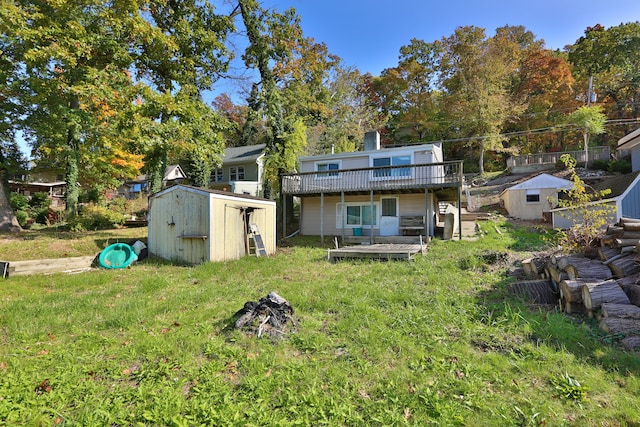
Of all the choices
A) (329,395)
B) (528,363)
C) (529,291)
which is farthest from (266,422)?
(529,291)

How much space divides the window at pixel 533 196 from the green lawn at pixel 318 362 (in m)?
16.7

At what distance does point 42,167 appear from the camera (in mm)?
19953

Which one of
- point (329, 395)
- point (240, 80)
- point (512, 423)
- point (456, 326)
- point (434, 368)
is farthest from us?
point (240, 80)

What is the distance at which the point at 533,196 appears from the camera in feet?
64.7

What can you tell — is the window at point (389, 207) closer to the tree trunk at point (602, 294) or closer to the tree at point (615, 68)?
the tree trunk at point (602, 294)

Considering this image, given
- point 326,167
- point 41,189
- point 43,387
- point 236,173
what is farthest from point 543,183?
point 41,189

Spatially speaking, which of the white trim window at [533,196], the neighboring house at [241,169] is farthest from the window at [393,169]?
the neighboring house at [241,169]

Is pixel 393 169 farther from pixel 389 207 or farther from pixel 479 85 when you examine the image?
pixel 479 85

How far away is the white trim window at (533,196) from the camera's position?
19.6 meters

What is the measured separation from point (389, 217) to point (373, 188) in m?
2.11

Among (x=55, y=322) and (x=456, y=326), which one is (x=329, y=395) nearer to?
(x=456, y=326)

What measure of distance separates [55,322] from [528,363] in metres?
6.65

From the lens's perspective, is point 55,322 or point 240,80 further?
point 240,80

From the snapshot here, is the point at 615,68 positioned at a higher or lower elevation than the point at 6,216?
higher
